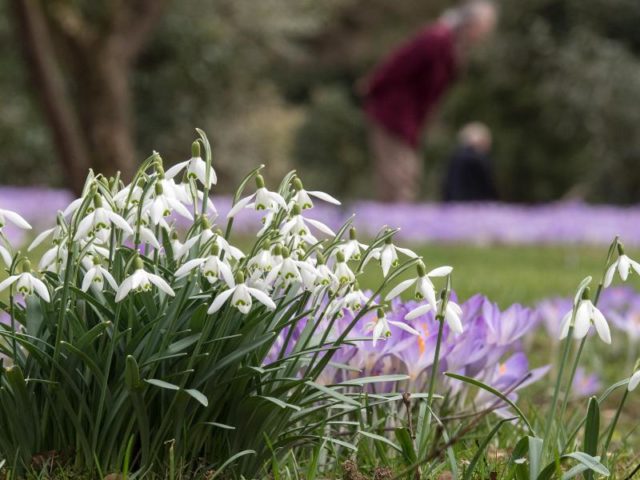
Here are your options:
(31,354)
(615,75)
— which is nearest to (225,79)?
(615,75)

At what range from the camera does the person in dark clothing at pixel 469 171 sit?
14.4m

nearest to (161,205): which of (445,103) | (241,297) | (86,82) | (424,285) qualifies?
(241,297)

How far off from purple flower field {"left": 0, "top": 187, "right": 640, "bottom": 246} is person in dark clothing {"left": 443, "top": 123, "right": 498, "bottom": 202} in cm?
190

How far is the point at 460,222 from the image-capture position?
11.4 m

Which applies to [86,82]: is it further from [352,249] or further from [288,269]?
[288,269]

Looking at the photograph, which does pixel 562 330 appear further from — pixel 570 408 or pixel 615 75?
pixel 615 75

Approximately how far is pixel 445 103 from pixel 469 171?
15355 mm

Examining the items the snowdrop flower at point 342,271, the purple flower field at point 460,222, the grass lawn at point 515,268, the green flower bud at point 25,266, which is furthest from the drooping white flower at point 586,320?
the purple flower field at point 460,222

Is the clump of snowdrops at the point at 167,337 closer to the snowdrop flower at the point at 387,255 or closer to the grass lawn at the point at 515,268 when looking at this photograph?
the snowdrop flower at the point at 387,255

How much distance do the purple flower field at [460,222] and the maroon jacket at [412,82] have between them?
1014 mm

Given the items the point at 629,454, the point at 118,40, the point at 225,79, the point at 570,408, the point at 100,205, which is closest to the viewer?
the point at 100,205

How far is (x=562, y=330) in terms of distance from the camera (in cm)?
163

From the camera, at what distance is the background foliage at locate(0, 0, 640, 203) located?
20609 millimetres

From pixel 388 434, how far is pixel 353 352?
20 centimetres
